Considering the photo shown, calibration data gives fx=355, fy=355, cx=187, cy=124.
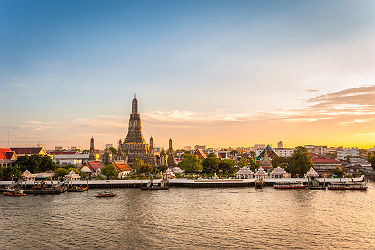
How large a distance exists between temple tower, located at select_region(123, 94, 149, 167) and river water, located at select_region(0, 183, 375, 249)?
237ft

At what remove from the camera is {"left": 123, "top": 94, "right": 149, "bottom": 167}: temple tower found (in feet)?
481

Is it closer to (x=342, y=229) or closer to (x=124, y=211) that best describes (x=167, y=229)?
(x=124, y=211)

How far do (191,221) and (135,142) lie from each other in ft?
339

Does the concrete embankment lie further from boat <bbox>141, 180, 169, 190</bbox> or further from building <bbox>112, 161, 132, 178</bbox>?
building <bbox>112, 161, 132, 178</bbox>

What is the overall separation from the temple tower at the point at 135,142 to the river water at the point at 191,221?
72117mm

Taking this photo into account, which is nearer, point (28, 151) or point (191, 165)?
point (191, 165)

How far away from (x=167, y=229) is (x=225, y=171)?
276 feet

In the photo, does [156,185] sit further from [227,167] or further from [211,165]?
[227,167]

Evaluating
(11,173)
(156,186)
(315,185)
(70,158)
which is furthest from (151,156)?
(315,185)

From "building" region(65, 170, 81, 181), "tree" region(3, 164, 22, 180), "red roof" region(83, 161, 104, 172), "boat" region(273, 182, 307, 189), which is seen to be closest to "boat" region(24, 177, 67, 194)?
"building" region(65, 170, 81, 181)

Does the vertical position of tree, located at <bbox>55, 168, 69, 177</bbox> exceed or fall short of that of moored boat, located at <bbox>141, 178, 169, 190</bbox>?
it exceeds it

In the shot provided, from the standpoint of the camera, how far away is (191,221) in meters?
48.8

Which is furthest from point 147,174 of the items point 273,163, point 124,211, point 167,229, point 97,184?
point 167,229

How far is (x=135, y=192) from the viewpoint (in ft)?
268
